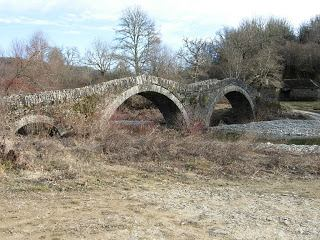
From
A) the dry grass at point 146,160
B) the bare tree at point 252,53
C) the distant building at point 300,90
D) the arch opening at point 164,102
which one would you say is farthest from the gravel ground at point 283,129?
the distant building at point 300,90

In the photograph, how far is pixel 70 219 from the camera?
23.6 ft

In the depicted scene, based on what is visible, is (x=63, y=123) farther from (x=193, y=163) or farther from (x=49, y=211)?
(x=49, y=211)

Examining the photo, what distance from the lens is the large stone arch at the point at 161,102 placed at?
75.7 ft

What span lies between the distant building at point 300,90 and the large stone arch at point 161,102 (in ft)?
92.3

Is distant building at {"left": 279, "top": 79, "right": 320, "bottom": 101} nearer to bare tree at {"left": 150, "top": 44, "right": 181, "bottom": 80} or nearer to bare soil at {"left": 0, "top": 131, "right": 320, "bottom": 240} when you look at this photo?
bare tree at {"left": 150, "top": 44, "right": 181, "bottom": 80}

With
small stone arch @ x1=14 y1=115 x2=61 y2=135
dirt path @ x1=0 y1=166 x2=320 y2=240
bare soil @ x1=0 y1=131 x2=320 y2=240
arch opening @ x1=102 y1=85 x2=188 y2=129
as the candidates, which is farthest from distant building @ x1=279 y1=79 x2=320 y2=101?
dirt path @ x1=0 y1=166 x2=320 y2=240

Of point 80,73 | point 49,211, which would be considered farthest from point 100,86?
point 80,73

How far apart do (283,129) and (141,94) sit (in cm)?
1008

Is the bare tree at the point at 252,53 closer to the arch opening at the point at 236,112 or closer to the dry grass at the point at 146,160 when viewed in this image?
the arch opening at the point at 236,112

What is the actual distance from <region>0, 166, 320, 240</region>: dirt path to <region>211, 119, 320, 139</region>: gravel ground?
1712 cm

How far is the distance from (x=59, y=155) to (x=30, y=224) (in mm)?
5255

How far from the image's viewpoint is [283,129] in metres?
31.1

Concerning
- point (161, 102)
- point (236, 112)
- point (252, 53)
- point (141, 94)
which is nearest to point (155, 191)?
point (141, 94)

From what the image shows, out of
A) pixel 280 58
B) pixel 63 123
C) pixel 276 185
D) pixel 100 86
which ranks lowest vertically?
pixel 276 185
